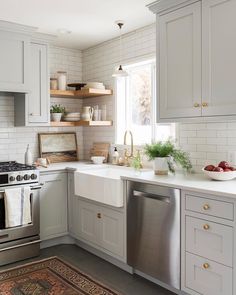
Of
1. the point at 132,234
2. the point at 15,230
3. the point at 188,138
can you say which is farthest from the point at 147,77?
the point at 15,230

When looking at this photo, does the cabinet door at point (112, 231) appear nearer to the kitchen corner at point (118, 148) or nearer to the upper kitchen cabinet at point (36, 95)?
the kitchen corner at point (118, 148)

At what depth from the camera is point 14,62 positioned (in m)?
3.69

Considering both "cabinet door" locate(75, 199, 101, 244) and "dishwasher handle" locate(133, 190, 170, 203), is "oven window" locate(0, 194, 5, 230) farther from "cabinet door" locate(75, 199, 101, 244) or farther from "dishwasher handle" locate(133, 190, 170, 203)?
"dishwasher handle" locate(133, 190, 170, 203)

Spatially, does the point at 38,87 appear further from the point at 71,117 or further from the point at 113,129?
the point at 113,129

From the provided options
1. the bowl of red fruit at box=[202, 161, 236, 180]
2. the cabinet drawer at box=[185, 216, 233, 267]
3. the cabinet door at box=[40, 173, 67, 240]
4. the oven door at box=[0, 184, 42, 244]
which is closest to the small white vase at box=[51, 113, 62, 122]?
the cabinet door at box=[40, 173, 67, 240]

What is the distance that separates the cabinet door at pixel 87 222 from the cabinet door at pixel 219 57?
1.58m

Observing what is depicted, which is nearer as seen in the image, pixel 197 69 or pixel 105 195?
pixel 197 69

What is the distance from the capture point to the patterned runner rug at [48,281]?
2.79 metres

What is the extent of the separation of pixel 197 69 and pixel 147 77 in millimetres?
1259

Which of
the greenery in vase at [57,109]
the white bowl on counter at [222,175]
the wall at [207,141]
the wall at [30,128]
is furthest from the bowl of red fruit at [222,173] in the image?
the wall at [30,128]

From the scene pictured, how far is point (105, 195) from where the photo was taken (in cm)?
317

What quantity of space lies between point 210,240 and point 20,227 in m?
1.99

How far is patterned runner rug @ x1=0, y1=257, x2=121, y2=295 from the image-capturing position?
2.79m

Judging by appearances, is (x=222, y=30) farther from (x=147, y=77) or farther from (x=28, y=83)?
(x=28, y=83)
